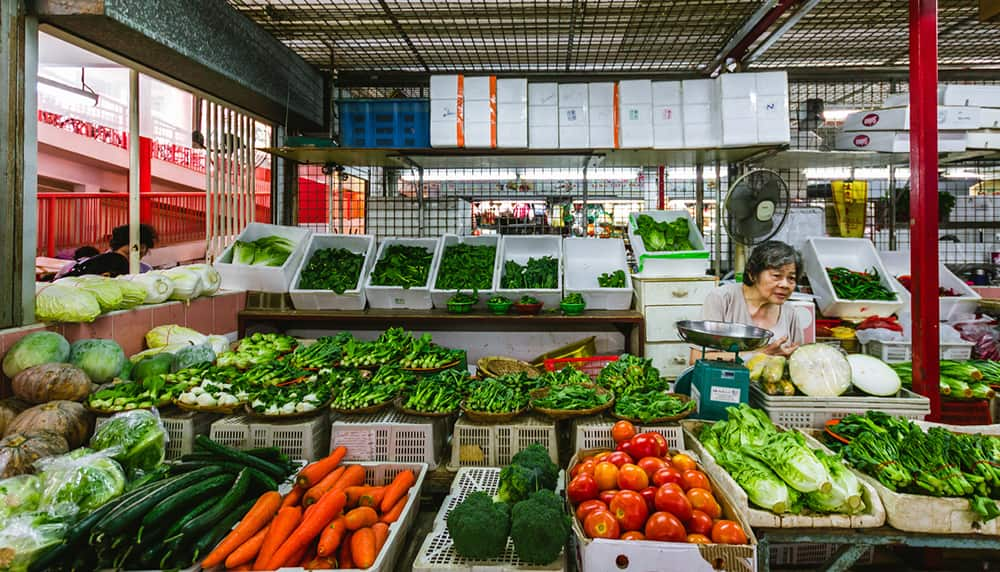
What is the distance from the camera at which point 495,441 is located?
2.64 meters

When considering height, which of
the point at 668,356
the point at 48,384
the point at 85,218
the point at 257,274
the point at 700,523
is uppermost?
the point at 85,218

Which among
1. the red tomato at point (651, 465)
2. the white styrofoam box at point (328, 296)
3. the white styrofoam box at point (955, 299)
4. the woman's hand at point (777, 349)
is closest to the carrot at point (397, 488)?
the red tomato at point (651, 465)

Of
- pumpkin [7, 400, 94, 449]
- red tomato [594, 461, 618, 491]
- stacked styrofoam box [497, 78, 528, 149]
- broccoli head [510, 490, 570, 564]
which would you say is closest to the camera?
broccoli head [510, 490, 570, 564]

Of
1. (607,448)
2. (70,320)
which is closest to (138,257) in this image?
(70,320)

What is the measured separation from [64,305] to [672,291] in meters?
4.47

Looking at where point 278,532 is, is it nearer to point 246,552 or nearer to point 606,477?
point 246,552

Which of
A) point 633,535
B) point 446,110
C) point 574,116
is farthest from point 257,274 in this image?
point 633,535

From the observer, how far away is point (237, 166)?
581 centimetres

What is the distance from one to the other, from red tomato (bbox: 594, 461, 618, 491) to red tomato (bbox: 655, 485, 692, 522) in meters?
0.19

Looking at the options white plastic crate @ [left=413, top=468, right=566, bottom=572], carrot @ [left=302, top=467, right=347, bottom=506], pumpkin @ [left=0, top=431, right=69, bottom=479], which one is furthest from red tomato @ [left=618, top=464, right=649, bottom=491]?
pumpkin @ [left=0, top=431, right=69, bottom=479]

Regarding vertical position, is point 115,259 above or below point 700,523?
above

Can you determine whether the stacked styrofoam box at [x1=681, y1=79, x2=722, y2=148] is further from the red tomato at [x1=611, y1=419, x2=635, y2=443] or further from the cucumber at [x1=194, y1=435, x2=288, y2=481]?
the cucumber at [x1=194, y1=435, x2=288, y2=481]

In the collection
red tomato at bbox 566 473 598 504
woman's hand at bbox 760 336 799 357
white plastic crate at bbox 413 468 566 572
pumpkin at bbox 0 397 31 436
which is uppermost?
woman's hand at bbox 760 336 799 357

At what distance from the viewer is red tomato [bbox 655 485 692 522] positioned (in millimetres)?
1857
